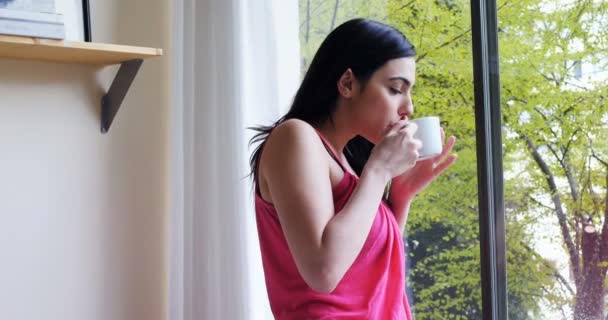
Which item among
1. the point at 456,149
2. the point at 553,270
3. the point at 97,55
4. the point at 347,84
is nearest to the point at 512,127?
the point at 456,149

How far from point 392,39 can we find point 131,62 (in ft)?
2.80

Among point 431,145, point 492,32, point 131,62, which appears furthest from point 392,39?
point 131,62

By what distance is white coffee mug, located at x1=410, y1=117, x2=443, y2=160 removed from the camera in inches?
50.8

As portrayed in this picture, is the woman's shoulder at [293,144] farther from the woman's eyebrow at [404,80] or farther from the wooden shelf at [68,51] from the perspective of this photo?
the wooden shelf at [68,51]

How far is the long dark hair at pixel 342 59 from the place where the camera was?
1261 millimetres

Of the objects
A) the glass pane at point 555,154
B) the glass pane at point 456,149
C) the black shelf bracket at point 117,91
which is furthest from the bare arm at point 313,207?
the black shelf bracket at point 117,91

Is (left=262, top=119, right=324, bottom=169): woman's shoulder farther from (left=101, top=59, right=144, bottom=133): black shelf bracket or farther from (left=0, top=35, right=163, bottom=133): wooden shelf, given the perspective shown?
(left=101, top=59, right=144, bottom=133): black shelf bracket

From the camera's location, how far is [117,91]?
1.96 meters

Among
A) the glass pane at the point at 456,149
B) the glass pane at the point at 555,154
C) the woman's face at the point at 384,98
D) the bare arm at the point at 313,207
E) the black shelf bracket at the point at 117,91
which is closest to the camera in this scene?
the bare arm at the point at 313,207

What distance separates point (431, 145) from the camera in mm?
1302

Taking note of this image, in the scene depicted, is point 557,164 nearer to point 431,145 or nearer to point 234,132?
point 431,145

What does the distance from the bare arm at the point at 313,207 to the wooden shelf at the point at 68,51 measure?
0.70 m

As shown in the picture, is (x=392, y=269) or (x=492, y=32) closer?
(x=392, y=269)

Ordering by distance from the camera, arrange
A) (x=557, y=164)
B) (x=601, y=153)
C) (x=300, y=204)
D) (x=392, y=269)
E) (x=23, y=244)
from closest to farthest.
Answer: (x=300, y=204), (x=392, y=269), (x=601, y=153), (x=557, y=164), (x=23, y=244)
